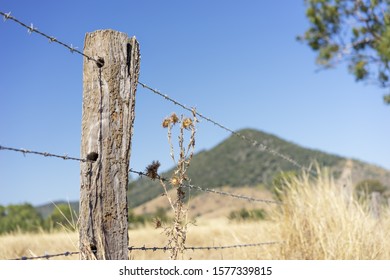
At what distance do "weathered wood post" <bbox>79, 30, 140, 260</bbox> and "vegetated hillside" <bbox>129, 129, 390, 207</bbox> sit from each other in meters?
39.4

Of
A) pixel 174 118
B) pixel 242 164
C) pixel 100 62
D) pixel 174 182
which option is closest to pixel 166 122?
pixel 174 118

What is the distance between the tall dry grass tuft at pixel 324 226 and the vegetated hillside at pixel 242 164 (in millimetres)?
36914

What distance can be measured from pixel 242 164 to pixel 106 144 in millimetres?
45366

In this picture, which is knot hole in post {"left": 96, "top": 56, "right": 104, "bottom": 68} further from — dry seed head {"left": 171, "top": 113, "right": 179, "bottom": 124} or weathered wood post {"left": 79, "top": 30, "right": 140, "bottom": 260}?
dry seed head {"left": 171, "top": 113, "right": 179, "bottom": 124}

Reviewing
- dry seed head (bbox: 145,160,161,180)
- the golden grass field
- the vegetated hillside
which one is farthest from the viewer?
the vegetated hillside

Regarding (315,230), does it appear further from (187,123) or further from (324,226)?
(187,123)

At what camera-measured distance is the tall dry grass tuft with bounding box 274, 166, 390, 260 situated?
4117 mm

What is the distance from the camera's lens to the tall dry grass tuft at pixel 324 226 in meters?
4.12

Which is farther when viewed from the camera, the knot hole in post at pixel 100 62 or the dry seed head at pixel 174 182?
the dry seed head at pixel 174 182

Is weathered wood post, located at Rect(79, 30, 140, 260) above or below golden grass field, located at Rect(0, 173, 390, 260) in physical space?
above

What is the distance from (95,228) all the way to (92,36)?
71 cm

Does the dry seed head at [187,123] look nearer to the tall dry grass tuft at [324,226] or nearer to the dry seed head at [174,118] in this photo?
the dry seed head at [174,118]

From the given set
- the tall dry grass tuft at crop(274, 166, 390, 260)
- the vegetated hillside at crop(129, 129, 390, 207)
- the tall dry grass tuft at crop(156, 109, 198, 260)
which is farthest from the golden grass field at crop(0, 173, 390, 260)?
the vegetated hillside at crop(129, 129, 390, 207)

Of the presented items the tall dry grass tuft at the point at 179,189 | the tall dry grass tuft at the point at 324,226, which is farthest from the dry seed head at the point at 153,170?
the tall dry grass tuft at the point at 324,226
